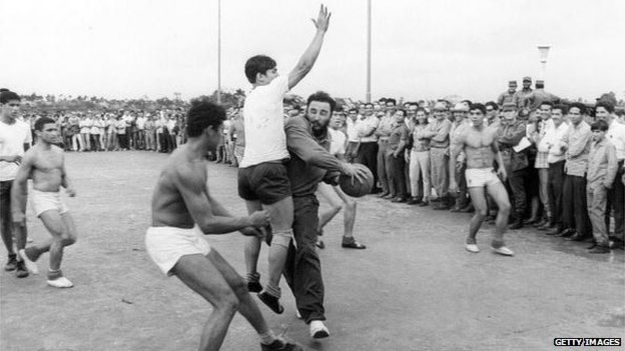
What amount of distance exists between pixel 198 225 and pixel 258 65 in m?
1.76

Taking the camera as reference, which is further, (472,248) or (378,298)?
(472,248)

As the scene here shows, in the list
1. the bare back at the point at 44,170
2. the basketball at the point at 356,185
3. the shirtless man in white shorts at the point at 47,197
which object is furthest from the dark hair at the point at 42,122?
the basketball at the point at 356,185

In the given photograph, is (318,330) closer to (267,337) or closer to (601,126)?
(267,337)

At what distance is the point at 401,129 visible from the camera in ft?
44.3

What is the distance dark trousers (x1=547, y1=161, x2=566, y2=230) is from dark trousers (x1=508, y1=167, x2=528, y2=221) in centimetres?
56

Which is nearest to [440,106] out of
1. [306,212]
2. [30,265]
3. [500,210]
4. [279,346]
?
[500,210]

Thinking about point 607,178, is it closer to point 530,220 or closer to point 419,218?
point 530,220

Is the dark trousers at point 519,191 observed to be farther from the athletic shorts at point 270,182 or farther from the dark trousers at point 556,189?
the athletic shorts at point 270,182

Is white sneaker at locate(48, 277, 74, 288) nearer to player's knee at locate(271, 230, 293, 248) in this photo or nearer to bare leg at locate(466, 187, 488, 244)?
player's knee at locate(271, 230, 293, 248)

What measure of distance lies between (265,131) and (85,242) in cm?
493

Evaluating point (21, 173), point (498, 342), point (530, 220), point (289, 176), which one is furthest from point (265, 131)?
point (530, 220)

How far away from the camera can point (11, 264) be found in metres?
7.57

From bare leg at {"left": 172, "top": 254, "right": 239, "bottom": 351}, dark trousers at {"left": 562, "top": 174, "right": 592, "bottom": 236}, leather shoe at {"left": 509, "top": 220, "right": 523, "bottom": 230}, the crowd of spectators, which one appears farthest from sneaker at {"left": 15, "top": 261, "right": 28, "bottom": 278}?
dark trousers at {"left": 562, "top": 174, "right": 592, "bottom": 236}

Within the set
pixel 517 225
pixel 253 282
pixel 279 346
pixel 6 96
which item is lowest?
pixel 517 225
